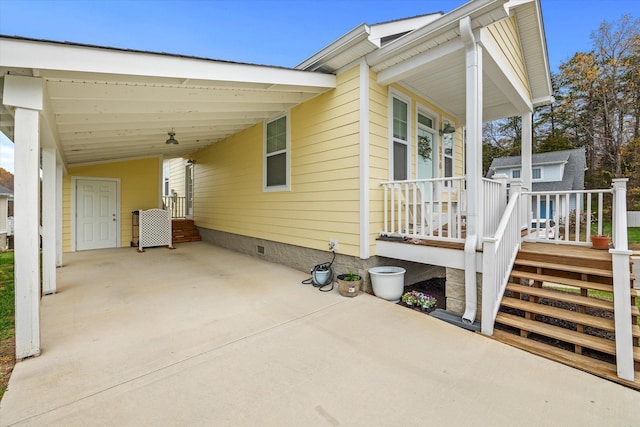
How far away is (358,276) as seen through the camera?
438cm

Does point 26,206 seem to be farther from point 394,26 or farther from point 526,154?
point 526,154

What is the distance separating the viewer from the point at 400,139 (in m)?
5.32

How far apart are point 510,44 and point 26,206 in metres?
6.85

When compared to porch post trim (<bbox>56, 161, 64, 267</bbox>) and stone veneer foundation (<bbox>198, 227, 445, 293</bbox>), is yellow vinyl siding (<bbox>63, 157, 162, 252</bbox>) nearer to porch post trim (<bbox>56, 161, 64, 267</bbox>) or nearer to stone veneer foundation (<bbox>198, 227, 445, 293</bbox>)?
porch post trim (<bbox>56, 161, 64, 267</bbox>)

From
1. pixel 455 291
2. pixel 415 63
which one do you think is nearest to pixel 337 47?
pixel 415 63

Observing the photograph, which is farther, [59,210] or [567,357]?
[59,210]

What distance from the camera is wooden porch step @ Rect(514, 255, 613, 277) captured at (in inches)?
122

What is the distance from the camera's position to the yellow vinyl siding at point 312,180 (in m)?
4.64

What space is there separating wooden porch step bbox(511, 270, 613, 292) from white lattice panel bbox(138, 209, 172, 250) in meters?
8.67

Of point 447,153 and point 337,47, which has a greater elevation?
point 337,47

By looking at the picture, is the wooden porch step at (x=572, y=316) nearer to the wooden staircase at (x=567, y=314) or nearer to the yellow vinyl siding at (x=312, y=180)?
the wooden staircase at (x=567, y=314)

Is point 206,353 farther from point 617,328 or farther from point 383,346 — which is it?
point 617,328

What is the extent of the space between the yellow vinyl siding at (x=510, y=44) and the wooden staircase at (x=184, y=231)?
960 centimetres

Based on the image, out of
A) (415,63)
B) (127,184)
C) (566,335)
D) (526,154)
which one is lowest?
(566,335)
